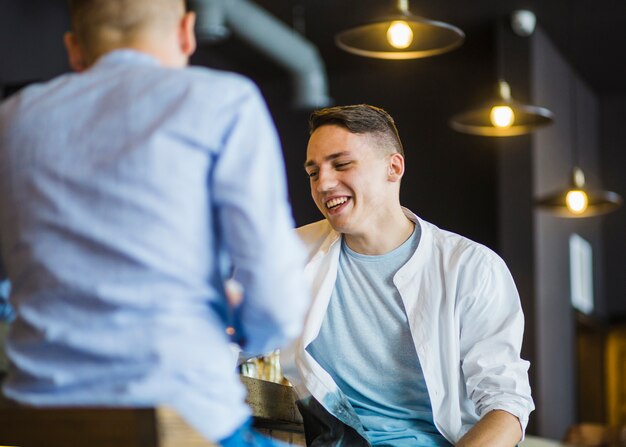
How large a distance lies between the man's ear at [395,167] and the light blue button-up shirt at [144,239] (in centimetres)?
119

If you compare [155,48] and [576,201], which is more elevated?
[155,48]

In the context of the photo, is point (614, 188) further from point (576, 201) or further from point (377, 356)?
point (377, 356)

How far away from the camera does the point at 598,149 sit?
35.5 ft

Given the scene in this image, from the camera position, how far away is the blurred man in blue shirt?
137 centimetres

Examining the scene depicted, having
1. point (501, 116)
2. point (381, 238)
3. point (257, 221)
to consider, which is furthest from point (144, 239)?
point (501, 116)

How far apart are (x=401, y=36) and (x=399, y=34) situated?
0.9 inches

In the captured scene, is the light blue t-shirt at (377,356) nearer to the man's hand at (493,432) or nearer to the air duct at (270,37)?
the man's hand at (493,432)

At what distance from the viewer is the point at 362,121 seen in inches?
102

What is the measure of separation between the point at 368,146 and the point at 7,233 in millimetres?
1242

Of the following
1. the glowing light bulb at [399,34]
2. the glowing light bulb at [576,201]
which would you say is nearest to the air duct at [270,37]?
the glowing light bulb at [399,34]

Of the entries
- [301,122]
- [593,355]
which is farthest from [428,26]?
[593,355]

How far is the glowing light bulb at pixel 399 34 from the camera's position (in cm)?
468

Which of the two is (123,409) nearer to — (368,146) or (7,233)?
(7,233)

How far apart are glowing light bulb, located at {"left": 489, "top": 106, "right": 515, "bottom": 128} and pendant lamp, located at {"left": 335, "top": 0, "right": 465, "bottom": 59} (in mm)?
1498
